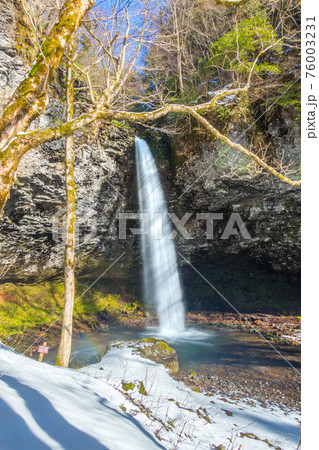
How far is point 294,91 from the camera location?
7.71 metres

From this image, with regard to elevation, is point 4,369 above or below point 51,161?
below

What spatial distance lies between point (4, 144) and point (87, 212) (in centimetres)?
719

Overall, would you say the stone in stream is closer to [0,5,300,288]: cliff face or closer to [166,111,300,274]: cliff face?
[0,5,300,288]: cliff face

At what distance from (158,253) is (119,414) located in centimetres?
1095

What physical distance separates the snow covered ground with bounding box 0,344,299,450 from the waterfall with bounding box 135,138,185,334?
746cm

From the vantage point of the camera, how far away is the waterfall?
35.9 feet

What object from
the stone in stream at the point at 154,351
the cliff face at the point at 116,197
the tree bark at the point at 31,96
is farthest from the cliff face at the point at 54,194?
the stone in stream at the point at 154,351

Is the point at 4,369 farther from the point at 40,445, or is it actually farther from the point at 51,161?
the point at 51,161

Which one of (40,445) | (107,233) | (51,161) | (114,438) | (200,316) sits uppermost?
(51,161)

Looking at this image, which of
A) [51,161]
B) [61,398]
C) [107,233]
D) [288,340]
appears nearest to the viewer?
[61,398]

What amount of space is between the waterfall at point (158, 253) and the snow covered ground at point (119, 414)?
746cm

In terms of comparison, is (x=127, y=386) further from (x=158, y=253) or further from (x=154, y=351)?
(x=158, y=253)

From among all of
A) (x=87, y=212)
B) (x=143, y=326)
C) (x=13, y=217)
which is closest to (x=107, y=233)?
(x=87, y=212)

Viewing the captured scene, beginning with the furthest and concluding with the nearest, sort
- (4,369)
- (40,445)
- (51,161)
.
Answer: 1. (51,161)
2. (4,369)
3. (40,445)
